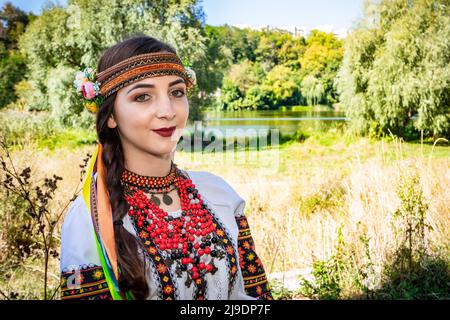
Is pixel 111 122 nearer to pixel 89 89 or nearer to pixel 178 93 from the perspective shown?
pixel 89 89

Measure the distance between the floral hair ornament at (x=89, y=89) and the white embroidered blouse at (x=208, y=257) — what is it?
0.33 m

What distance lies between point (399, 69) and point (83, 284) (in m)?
5.41

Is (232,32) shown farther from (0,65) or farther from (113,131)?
(113,131)

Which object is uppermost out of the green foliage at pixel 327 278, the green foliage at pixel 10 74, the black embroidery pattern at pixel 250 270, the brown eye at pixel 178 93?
the green foliage at pixel 10 74

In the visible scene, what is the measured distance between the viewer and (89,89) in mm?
1345

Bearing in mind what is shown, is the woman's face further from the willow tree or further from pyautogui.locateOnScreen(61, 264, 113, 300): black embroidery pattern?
the willow tree

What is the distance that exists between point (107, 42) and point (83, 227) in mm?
7138

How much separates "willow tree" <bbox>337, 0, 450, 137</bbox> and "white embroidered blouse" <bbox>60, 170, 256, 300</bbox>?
4054 millimetres

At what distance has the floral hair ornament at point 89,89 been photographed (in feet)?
4.42

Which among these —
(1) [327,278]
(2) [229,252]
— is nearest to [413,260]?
(1) [327,278]

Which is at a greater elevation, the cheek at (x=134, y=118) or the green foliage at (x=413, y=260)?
the cheek at (x=134, y=118)

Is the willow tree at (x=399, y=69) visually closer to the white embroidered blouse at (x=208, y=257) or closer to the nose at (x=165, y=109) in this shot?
the white embroidered blouse at (x=208, y=257)

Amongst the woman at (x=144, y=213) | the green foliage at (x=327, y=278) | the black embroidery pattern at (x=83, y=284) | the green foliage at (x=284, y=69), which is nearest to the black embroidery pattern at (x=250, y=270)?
the woman at (x=144, y=213)
